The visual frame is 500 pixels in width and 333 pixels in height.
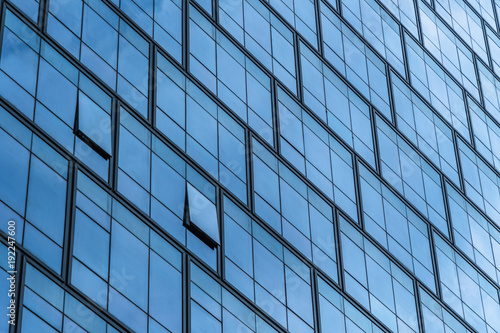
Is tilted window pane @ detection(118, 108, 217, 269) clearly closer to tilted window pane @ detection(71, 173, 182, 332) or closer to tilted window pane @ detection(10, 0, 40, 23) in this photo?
tilted window pane @ detection(71, 173, 182, 332)

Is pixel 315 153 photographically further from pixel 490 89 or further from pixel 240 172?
pixel 490 89

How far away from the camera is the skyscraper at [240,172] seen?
1395 inches

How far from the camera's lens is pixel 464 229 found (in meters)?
58.6

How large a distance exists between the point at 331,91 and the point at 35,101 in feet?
65.9

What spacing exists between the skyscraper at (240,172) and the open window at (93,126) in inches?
2.9

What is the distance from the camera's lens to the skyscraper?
35438 millimetres

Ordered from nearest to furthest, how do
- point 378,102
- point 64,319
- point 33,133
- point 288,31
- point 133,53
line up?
point 64,319
point 33,133
point 133,53
point 288,31
point 378,102

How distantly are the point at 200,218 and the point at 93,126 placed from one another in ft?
17.0

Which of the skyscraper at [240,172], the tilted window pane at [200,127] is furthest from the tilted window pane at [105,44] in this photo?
the tilted window pane at [200,127]

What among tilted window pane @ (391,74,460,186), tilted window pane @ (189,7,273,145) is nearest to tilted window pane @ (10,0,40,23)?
tilted window pane @ (189,7,273,145)

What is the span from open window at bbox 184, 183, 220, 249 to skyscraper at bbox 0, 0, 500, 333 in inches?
3.1

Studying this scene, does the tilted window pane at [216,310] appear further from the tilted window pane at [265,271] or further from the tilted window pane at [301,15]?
the tilted window pane at [301,15]

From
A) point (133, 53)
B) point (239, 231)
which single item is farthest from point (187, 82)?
point (239, 231)

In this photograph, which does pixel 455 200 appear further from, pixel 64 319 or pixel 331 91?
pixel 64 319
